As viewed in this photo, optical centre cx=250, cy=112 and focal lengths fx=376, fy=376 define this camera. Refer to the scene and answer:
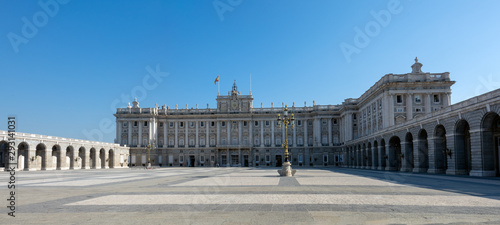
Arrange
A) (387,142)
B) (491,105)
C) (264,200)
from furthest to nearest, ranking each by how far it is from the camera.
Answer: (387,142) → (491,105) → (264,200)

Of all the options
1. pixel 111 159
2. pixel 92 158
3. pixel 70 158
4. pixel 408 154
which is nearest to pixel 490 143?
pixel 408 154

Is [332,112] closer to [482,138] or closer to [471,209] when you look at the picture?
[482,138]

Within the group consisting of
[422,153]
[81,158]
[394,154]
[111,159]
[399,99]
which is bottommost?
[111,159]

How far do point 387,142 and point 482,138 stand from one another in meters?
21.6

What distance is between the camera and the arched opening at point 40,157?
189 feet

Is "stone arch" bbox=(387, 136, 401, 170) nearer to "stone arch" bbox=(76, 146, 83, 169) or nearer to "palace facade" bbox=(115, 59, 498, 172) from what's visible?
"palace facade" bbox=(115, 59, 498, 172)

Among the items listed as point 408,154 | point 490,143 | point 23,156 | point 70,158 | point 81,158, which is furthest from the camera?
point 81,158

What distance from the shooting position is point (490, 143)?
97.0 feet

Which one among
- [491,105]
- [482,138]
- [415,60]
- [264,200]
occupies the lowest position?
[264,200]

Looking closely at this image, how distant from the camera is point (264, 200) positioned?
47.1 feet

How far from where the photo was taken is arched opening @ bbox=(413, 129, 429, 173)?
40.8 meters

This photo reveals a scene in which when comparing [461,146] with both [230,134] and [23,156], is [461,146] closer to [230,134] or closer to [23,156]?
[23,156]

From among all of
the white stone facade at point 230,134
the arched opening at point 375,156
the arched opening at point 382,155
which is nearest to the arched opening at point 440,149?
the arched opening at point 382,155

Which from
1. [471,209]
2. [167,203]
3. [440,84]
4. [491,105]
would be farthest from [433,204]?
[440,84]
